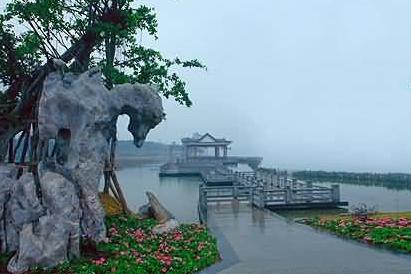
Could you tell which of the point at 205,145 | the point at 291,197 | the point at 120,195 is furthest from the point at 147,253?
the point at 205,145

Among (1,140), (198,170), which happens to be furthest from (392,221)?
(198,170)

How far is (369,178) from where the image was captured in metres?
46.1

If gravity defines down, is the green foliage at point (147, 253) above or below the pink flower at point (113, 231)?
below

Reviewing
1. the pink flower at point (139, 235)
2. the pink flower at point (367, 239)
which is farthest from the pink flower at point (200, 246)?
the pink flower at point (367, 239)

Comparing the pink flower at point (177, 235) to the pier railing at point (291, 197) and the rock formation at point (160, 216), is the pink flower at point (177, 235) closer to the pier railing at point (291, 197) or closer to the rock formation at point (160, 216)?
the rock formation at point (160, 216)

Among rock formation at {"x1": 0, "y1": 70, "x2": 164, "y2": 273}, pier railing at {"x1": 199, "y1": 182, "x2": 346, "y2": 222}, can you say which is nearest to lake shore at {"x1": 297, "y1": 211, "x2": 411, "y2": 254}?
pier railing at {"x1": 199, "y1": 182, "x2": 346, "y2": 222}

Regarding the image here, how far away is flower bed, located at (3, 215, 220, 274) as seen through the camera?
388 inches

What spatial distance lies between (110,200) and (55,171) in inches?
333

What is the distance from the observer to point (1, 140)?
14469 millimetres

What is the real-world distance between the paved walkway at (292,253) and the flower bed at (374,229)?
1.94 feet

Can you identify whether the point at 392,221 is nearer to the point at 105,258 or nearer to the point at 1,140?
the point at 105,258

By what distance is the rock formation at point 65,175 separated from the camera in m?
10.1

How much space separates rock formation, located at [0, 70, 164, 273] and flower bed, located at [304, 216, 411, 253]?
271 inches

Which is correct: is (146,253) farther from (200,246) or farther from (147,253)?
(200,246)
